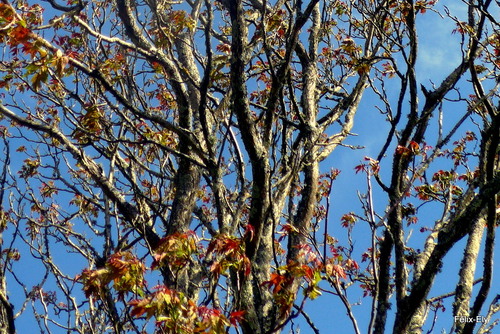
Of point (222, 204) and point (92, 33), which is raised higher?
point (92, 33)

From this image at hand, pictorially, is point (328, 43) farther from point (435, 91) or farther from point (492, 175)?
point (492, 175)

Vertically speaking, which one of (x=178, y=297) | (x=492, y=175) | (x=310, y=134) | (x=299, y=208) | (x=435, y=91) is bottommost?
(x=178, y=297)

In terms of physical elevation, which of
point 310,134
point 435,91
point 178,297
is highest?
point 310,134

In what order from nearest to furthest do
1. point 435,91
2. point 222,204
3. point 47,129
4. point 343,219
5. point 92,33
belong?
1. point 222,204
2. point 435,91
3. point 47,129
4. point 92,33
5. point 343,219

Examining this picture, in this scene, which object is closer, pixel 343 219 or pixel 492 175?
pixel 492 175

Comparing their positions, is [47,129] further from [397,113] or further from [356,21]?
[356,21]

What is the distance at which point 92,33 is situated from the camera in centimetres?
596

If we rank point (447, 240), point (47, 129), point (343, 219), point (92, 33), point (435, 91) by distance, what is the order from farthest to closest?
point (343, 219) → point (92, 33) → point (47, 129) → point (435, 91) → point (447, 240)

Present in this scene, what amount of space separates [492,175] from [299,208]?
6.13 feet

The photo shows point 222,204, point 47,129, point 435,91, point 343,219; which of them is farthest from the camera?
point 343,219

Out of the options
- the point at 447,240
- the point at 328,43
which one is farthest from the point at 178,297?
the point at 328,43

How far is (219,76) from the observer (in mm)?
6172

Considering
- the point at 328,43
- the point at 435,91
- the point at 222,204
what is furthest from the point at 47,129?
the point at 328,43

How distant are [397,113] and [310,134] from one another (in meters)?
1.29
